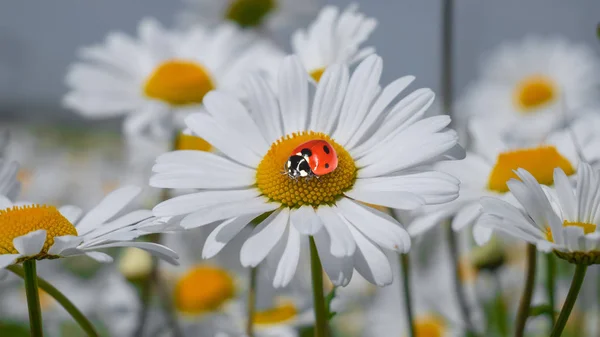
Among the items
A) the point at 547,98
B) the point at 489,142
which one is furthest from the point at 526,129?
the point at 489,142

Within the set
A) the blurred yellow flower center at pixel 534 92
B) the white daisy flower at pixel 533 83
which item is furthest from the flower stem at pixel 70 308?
the blurred yellow flower center at pixel 534 92

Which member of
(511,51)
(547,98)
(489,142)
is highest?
(511,51)

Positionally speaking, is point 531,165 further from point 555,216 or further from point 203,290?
point 203,290

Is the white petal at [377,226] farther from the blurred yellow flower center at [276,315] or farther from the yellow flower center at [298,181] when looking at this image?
the blurred yellow flower center at [276,315]

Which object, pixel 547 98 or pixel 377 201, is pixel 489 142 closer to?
pixel 377 201

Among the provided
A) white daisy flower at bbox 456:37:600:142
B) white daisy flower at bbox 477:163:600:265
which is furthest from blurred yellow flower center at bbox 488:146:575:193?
white daisy flower at bbox 456:37:600:142

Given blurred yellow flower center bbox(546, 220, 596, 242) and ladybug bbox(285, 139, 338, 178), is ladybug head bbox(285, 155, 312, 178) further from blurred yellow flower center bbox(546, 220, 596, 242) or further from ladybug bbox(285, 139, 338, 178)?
blurred yellow flower center bbox(546, 220, 596, 242)
